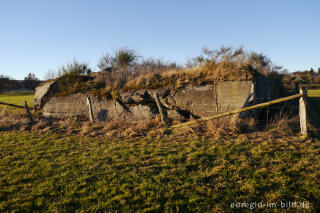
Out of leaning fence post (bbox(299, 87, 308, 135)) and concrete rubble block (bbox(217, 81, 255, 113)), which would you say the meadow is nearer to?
leaning fence post (bbox(299, 87, 308, 135))

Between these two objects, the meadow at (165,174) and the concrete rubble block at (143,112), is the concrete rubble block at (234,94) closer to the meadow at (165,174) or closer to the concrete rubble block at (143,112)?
the meadow at (165,174)

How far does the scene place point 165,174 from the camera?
3.54m

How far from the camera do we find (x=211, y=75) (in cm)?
765

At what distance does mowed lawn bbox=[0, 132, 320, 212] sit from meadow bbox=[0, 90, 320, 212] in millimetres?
12

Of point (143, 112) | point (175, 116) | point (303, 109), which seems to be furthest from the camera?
point (143, 112)

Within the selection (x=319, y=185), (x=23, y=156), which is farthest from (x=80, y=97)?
(x=319, y=185)

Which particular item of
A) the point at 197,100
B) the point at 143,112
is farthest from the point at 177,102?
the point at 143,112

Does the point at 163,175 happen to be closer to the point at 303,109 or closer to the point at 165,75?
the point at 303,109

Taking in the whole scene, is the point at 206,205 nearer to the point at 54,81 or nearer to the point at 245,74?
the point at 245,74

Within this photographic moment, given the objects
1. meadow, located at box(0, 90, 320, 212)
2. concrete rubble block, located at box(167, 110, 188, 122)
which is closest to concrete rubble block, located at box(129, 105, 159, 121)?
concrete rubble block, located at box(167, 110, 188, 122)

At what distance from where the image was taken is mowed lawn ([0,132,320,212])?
2.70 metres

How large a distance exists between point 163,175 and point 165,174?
58 millimetres

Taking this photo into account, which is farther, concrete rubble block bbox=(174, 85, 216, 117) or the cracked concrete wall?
concrete rubble block bbox=(174, 85, 216, 117)

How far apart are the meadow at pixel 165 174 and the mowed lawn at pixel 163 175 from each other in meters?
0.01
